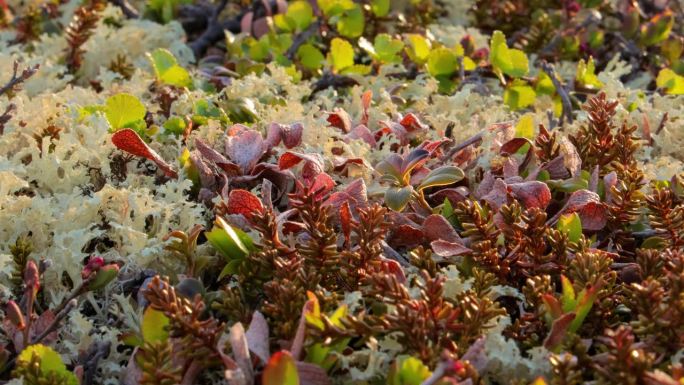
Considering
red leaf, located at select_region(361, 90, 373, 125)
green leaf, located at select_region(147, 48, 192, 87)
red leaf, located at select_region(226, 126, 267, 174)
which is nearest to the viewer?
red leaf, located at select_region(226, 126, 267, 174)

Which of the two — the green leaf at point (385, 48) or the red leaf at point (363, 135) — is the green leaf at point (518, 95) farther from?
the red leaf at point (363, 135)

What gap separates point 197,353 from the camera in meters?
1.30

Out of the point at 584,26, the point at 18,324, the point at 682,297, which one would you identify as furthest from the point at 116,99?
the point at 584,26

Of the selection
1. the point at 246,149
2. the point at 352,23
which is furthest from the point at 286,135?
the point at 352,23

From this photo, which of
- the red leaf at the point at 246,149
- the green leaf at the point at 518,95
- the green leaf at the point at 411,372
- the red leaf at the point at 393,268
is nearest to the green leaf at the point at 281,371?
the green leaf at the point at 411,372

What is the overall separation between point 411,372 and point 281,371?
0.64ft

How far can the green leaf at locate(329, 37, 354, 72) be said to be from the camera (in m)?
2.54

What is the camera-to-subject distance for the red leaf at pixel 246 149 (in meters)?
1.81

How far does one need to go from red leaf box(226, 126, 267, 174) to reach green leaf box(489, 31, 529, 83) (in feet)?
3.17

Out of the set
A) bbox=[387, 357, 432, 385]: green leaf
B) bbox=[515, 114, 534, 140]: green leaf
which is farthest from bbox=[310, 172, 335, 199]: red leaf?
bbox=[515, 114, 534, 140]: green leaf

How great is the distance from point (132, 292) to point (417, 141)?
0.85 metres

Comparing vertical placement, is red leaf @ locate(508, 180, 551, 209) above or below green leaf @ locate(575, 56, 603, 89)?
above

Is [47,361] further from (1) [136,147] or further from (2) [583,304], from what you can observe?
(2) [583,304]

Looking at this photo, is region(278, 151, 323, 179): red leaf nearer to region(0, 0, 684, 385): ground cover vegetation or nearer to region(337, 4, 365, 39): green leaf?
region(0, 0, 684, 385): ground cover vegetation
